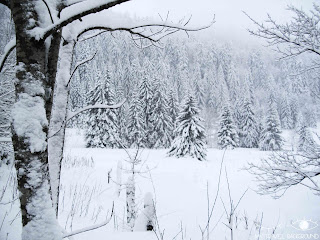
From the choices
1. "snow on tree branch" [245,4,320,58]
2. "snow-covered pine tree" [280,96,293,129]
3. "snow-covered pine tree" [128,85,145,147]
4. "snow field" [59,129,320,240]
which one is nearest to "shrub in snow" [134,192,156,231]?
"snow field" [59,129,320,240]

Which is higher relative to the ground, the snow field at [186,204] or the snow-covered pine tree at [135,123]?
the snow-covered pine tree at [135,123]

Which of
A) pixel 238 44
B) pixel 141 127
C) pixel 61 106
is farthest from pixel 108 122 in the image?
pixel 238 44

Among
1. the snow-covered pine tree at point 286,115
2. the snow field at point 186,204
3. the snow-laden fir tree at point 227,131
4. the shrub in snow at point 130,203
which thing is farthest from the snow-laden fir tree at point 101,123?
the snow-covered pine tree at point 286,115

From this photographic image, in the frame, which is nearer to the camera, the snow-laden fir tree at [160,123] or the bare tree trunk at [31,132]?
the bare tree trunk at [31,132]

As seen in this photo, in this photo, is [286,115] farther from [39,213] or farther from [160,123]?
[39,213]

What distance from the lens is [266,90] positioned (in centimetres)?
8788

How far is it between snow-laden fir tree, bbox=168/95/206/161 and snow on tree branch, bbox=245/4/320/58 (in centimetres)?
1325

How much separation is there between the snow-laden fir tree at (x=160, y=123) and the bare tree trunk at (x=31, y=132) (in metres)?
31.5

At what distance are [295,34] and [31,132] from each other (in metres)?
4.78

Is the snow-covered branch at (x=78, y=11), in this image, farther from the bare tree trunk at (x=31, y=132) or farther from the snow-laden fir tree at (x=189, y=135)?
the snow-laden fir tree at (x=189, y=135)

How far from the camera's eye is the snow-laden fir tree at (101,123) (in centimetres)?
2712

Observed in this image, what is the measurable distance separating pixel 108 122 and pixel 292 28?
25.7m

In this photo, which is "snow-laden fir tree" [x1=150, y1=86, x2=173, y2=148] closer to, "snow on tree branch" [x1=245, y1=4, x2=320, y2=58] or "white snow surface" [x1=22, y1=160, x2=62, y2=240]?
"snow on tree branch" [x1=245, y1=4, x2=320, y2=58]

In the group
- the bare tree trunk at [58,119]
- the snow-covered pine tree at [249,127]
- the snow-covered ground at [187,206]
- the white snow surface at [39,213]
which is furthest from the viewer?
the snow-covered pine tree at [249,127]
